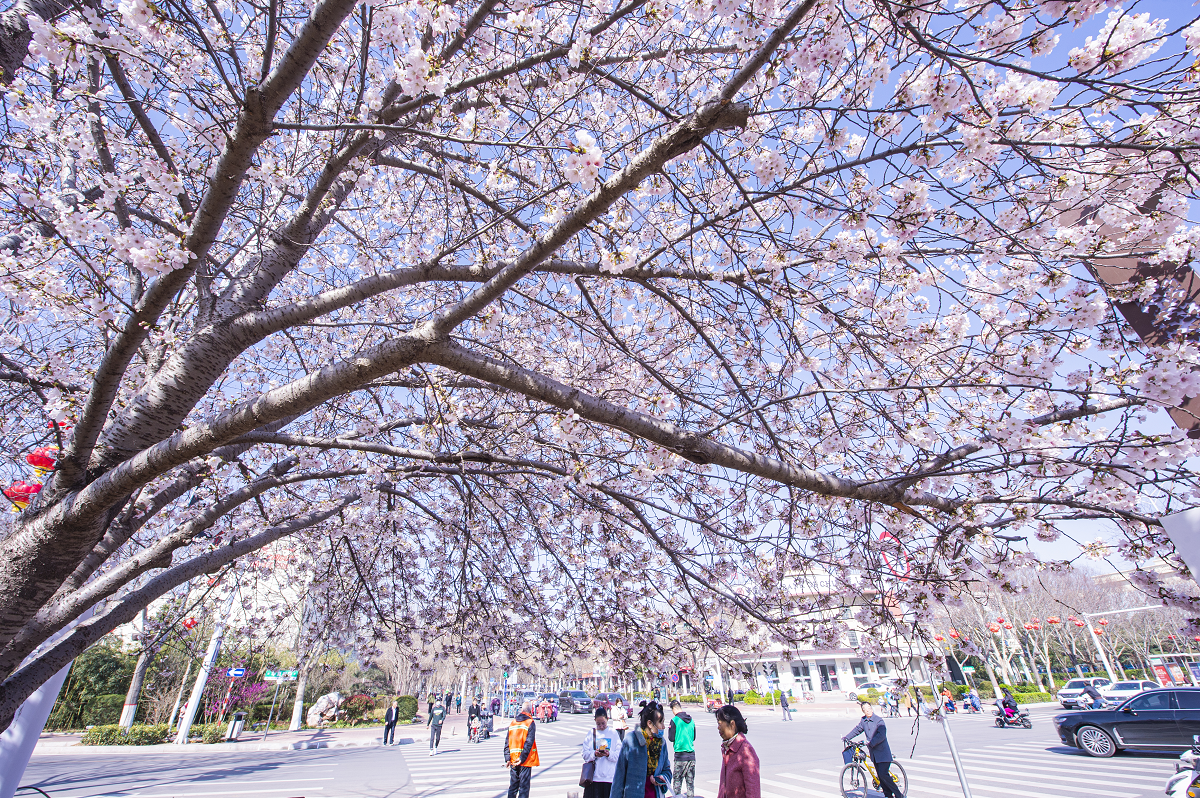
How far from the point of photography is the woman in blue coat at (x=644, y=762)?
15.2ft

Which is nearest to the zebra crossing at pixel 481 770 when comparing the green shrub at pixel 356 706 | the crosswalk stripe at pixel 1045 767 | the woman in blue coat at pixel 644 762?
the woman in blue coat at pixel 644 762

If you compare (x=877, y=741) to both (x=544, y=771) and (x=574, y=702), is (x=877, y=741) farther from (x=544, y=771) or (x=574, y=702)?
(x=574, y=702)

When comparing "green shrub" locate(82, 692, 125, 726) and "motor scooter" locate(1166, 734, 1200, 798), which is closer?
"motor scooter" locate(1166, 734, 1200, 798)

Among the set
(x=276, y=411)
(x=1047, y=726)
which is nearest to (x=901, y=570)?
(x=276, y=411)

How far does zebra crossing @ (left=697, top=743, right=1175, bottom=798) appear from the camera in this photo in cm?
706

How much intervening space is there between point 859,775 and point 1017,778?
2.91m

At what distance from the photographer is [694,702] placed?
31.6m

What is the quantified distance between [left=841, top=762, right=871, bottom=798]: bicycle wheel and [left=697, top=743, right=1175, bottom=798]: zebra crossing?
0.16 meters

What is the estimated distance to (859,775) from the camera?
24.2ft

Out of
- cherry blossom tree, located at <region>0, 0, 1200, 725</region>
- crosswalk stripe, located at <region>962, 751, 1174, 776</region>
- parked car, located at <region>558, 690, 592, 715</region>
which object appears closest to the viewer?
cherry blossom tree, located at <region>0, 0, 1200, 725</region>

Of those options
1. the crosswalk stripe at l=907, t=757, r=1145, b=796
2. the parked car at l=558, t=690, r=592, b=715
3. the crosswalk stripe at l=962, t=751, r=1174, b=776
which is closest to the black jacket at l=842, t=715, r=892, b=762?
the crosswalk stripe at l=907, t=757, r=1145, b=796

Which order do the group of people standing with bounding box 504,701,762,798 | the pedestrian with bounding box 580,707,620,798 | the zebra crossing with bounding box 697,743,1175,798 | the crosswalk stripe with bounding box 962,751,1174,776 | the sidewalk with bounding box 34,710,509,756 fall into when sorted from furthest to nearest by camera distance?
the sidewalk with bounding box 34,710,509,756 < the crosswalk stripe with bounding box 962,751,1174,776 < the zebra crossing with bounding box 697,743,1175,798 < the pedestrian with bounding box 580,707,620,798 < the group of people standing with bounding box 504,701,762,798

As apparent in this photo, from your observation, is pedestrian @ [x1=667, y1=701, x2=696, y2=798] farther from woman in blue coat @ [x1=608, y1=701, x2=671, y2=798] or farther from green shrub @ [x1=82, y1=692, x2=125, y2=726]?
green shrub @ [x1=82, y1=692, x2=125, y2=726]

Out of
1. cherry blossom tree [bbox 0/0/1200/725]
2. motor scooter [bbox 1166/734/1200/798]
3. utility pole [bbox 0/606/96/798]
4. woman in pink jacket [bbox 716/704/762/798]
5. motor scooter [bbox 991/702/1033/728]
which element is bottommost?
motor scooter [bbox 991/702/1033/728]
